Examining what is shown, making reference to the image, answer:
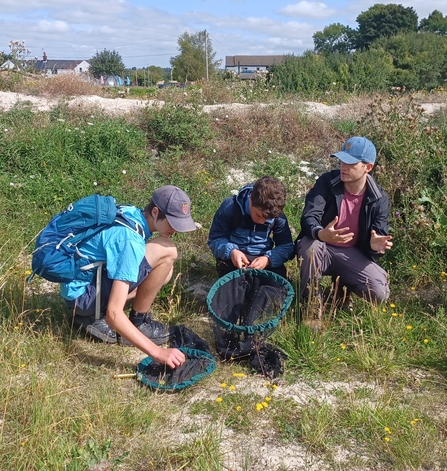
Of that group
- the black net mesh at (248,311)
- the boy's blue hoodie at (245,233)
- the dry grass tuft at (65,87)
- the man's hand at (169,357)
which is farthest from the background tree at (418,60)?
the man's hand at (169,357)

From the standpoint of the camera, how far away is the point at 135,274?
2.64 m

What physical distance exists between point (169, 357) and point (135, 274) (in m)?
0.46

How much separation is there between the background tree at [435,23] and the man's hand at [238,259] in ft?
226

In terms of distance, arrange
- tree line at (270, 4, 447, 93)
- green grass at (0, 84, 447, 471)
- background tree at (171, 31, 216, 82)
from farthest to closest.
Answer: background tree at (171, 31, 216, 82)
tree line at (270, 4, 447, 93)
green grass at (0, 84, 447, 471)

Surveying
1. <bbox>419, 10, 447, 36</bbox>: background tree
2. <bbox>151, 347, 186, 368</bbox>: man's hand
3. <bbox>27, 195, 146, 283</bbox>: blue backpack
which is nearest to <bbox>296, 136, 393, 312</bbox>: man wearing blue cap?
<bbox>151, 347, 186, 368</bbox>: man's hand

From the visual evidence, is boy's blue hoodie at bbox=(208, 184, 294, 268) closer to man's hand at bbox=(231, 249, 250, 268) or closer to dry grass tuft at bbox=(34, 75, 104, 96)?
man's hand at bbox=(231, 249, 250, 268)

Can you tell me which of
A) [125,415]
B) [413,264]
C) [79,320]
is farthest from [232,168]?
[125,415]

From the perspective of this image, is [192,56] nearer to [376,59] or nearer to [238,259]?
[376,59]

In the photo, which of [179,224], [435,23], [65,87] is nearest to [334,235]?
[179,224]

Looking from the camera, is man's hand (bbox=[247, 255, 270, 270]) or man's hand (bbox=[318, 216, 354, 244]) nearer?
man's hand (bbox=[318, 216, 354, 244])

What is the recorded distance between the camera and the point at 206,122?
6.79 meters

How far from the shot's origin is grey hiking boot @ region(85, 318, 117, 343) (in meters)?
3.16

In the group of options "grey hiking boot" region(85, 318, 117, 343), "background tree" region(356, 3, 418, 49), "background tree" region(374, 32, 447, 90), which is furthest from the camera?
"background tree" region(356, 3, 418, 49)

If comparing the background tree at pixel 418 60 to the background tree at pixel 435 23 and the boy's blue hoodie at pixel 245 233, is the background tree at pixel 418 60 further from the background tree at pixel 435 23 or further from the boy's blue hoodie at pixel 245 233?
the background tree at pixel 435 23
